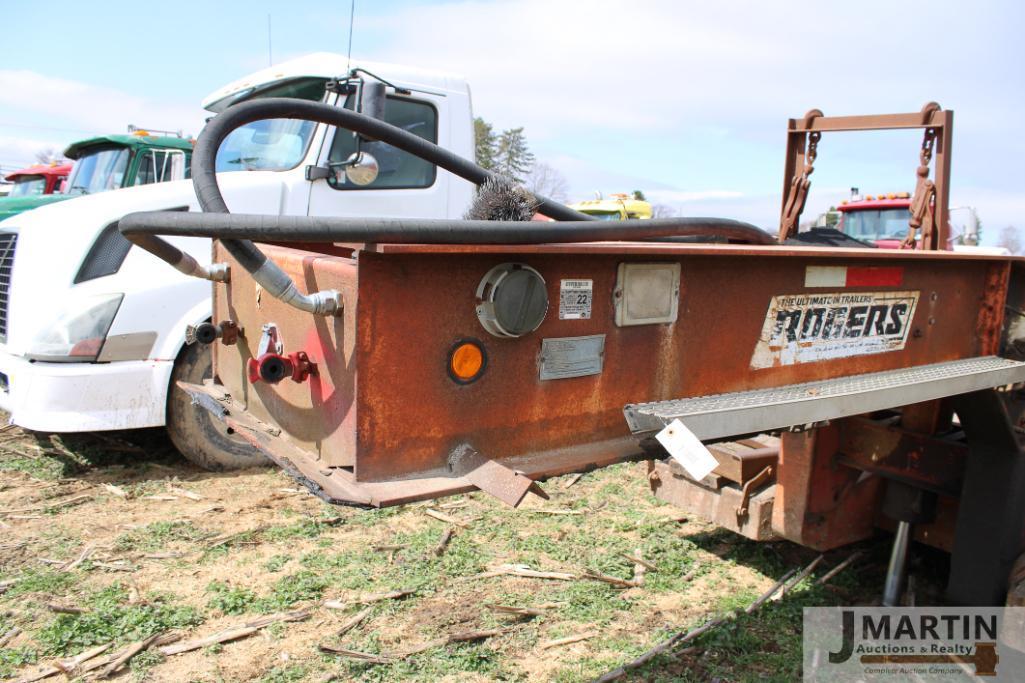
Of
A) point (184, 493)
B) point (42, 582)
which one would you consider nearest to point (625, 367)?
point (42, 582)

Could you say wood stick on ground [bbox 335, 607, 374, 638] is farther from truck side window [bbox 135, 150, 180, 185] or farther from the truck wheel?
truck side window [bbox 135, 150, 180, 185]

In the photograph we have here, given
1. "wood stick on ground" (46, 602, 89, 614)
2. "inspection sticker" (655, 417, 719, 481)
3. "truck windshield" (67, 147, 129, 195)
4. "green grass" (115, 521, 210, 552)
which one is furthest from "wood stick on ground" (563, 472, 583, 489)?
"truck windshield" (67, 147, 129, 195)

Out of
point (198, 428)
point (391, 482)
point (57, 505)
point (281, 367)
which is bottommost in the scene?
point (57, 505)

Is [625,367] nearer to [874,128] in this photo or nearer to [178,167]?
[874,128]

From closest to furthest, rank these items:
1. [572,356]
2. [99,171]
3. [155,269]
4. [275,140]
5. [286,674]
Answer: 1. [572,356]
2. [286,674]
3. [155,269]
4. [275,140]
5. [99,171]

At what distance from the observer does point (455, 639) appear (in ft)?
9.97

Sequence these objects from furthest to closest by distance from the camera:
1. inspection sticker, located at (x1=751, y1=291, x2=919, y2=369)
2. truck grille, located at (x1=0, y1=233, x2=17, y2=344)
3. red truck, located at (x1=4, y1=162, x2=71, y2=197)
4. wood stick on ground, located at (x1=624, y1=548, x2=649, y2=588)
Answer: red truck, located at (x1=4, y1=162, x2=71, y2=197)
truck grille, located at (x1=0, y1=233, x2=17, y2=344)
wood stick on ground, located at (x1=624, y1=548, x2=649, y2=588)
inspection sticker, located at (x1=751, y1=291, x2=919, y2=369)

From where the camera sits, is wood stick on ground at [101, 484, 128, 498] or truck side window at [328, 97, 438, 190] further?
truck side window at [328, 97, 438, 190]

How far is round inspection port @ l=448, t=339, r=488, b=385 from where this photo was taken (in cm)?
186

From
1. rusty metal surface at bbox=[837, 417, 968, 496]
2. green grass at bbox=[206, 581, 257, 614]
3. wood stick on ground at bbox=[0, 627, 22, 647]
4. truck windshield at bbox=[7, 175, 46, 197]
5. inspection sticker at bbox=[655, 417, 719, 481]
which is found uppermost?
truck windshield at bbox=[7, 175, 46, 197]

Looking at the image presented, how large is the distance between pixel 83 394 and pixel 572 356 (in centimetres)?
368

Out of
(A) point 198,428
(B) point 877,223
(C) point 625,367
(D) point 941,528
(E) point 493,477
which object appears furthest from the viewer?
(B) point 877,223

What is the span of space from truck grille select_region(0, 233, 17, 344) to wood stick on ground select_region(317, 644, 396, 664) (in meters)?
3.41

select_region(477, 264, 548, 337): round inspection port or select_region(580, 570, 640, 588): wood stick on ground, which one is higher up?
select_region(477, 264, 548, 337): round inspection port
